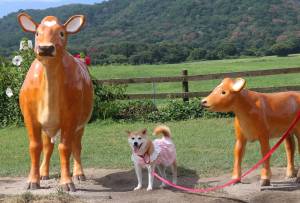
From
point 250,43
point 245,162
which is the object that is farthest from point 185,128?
point 250,43

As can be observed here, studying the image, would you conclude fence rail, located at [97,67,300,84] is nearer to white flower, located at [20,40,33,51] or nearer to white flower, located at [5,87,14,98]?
white flower, located at [20,40,33,51]

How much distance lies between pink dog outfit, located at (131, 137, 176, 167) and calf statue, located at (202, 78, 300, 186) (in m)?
0.75

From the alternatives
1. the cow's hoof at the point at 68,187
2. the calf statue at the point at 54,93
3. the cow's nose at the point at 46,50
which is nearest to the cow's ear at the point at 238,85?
the calf statue at the point at 54,93

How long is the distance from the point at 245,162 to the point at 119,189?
2609 millimetres

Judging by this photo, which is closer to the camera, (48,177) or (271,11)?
(48,177)

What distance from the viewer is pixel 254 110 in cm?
734

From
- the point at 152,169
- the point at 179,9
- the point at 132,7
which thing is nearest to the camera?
the point at 152,169

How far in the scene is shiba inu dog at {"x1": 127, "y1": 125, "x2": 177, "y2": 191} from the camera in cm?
717

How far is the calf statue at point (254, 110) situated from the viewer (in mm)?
7309

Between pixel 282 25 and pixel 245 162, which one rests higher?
pixel 282 25

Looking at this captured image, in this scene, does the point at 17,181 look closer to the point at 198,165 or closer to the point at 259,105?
the point at 198,165

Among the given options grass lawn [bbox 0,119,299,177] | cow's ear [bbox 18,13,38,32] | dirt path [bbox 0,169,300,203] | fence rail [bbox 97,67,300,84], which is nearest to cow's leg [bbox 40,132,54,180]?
dirt path [bbox 0,169,300,203]

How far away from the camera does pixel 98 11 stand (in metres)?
98.9

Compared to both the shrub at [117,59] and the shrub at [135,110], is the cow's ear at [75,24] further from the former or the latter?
the shrub at [117,59]
